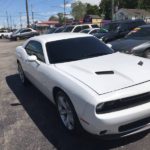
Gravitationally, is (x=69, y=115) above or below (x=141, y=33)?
below

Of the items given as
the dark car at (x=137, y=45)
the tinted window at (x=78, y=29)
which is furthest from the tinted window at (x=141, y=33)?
the tinted window at (x=78, y=29)

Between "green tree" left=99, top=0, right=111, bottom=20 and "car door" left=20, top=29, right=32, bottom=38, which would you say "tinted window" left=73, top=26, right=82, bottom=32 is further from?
"green tree" left=99, top=0, right=111, bottom=20

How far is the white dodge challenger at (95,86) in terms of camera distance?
11.7 feet

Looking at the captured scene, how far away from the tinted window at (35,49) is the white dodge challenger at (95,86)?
0.12 feet

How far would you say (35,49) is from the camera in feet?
20.7

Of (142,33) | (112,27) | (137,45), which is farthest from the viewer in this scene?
(112,27)

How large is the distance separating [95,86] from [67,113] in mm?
820

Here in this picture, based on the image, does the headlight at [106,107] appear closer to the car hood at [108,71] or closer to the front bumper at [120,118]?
the front bumper at [120,118]

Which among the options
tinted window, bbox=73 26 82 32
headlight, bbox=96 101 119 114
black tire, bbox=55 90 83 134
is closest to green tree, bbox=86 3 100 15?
tinted window, bbox=73 26 82 32

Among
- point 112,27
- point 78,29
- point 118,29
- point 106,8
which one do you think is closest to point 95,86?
point 118,29

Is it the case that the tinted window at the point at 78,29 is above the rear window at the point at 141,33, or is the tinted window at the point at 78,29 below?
below

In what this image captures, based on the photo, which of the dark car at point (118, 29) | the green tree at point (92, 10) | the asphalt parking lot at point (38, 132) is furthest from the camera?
the green tree at point (92, 10)

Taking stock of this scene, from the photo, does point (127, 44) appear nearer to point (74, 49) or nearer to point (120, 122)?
point (74, 49)

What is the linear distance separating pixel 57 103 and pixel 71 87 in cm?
78
